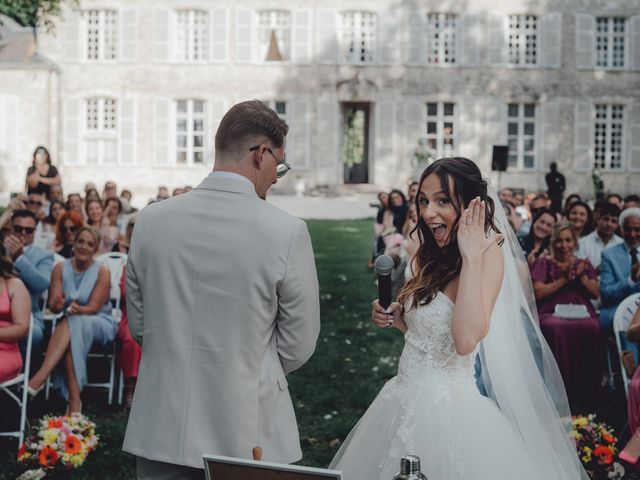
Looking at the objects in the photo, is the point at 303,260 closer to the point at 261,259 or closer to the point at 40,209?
the point at 261,259

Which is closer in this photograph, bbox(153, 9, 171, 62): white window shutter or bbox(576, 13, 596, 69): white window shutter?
bbox(153, 9, 171, 62): white window shutter

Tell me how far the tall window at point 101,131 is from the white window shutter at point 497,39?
13165mm

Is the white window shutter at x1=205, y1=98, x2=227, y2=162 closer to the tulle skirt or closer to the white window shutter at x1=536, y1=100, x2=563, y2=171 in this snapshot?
the white window shutter at x1=536, y1=100, x2=563, y2=171

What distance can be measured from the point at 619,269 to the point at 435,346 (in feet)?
14.2

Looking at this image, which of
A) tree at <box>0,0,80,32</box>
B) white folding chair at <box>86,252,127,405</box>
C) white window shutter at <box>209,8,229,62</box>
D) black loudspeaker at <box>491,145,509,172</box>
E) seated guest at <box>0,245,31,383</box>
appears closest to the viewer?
seated guest at <box>0,245,31,383</box>

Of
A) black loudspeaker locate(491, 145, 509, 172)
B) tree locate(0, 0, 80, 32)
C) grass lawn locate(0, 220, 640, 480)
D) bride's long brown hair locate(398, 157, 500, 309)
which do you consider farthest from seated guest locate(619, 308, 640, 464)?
black loudspeaker locate(491, 145, 509, 172)

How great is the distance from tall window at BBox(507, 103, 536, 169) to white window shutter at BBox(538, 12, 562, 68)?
1.62 meters

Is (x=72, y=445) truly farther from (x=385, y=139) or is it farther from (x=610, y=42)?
(x=610, y=42)

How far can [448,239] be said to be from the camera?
3281 mm

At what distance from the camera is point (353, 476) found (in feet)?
10.9

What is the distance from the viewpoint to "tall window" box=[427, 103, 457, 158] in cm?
2970

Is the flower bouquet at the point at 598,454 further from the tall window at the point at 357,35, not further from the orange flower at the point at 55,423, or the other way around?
the tall window at the point at 357,35

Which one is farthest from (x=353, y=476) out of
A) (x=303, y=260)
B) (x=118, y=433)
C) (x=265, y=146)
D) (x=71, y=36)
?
(x=71, y=36)

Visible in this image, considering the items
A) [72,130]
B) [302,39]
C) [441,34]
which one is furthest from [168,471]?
[441,34]
